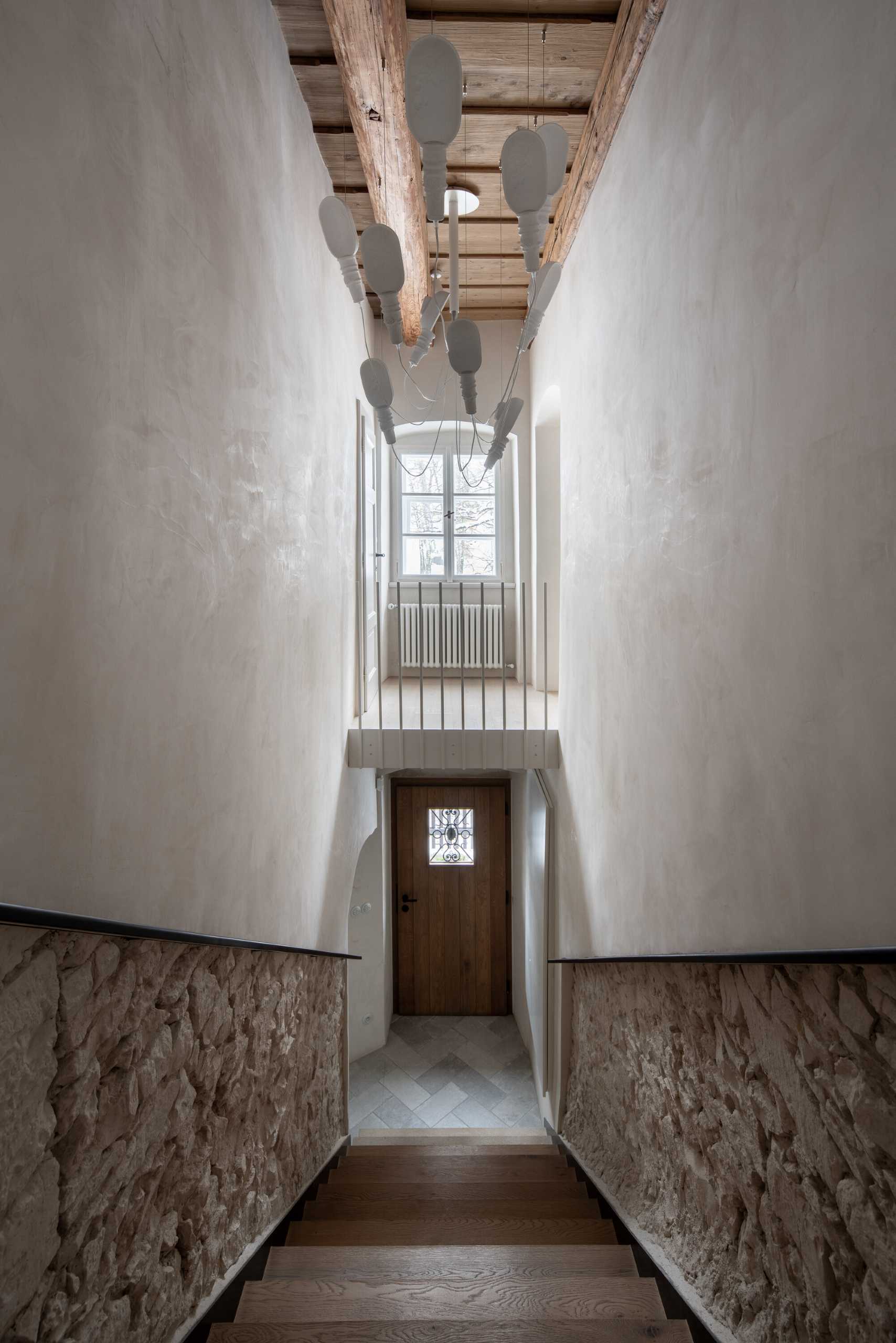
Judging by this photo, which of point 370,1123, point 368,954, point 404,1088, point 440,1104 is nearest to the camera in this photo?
point 370,1123

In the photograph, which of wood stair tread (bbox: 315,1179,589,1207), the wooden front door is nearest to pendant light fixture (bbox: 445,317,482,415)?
wood stair tread (bbox: 315,1179,589,1207)

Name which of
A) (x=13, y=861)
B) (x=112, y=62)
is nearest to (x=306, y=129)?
(x=112, y=62)

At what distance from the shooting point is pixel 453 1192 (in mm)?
2650

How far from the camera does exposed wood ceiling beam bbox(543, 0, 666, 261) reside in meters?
2.06

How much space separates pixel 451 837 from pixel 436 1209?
3.87 metres

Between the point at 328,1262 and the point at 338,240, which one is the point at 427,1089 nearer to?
the point at 328,1262

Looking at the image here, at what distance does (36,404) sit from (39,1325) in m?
1.21

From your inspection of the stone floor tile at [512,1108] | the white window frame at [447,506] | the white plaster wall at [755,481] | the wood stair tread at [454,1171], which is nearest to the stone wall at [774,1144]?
the white plaster wall at [755,481]

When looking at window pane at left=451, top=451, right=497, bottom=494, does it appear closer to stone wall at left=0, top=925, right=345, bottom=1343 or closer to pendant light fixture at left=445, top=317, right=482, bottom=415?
pendant light fixture at left=445, top=317, right=482, bottom=415

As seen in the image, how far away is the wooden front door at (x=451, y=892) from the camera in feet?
20.3

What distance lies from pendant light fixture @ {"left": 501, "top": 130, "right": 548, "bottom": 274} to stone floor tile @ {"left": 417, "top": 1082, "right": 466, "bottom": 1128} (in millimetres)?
4942

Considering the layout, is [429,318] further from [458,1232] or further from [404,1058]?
[404,1058]

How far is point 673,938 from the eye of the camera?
188 centimetres

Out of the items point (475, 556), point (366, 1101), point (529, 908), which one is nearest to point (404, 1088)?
point (366, 1101)
